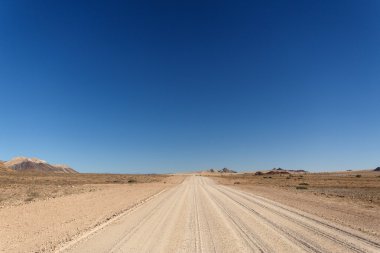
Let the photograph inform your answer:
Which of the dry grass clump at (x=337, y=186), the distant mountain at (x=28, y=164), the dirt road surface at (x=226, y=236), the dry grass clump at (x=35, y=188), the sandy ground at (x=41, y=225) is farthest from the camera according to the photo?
the distant mountain at (x=28, y=164)

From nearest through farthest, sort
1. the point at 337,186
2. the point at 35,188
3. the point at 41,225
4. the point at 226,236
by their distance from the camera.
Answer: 1. the point at 226,236
2. the point at 41,225
3. the point at 35,188
4. the point at 337,186

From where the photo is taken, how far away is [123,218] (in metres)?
17.6

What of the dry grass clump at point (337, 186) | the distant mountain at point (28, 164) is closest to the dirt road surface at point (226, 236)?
the dry grass clump at point (337, 186)

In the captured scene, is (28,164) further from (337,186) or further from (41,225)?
(41,225)

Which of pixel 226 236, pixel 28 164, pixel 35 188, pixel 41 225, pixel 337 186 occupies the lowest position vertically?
pixel 226 236

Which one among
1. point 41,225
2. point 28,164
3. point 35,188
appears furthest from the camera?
point 28,164

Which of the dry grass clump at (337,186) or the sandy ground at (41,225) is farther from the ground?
the dry grass clump at (337,186)

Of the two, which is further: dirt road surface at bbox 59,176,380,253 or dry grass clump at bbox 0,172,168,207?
dry grass clump at bbox 0,172,168,207

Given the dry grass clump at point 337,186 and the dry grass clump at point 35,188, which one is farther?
the dry grass clump at point 337,186

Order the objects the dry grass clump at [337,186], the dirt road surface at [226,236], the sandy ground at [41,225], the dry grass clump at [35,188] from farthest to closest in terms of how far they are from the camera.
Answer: the dry grass clump at [337,186] → the dry grass clump at [35,188] → the sandy ground at [41,225] → the dirt road surface at [226,236]

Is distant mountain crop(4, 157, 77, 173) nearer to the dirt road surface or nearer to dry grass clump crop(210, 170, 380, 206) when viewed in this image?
dry grass clump crop(210, 170, 380, 206)

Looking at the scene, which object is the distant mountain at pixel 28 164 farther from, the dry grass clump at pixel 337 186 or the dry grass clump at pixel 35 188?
the dry grass clump at pixel 337 186

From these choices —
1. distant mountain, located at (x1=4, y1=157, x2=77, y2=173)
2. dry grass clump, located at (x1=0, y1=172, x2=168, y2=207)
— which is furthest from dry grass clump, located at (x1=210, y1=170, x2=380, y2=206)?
distant mountain, located at (x1=4, y1=157, x2=77, y2=173)

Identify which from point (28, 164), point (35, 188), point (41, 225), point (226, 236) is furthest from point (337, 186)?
point (28, 164)
